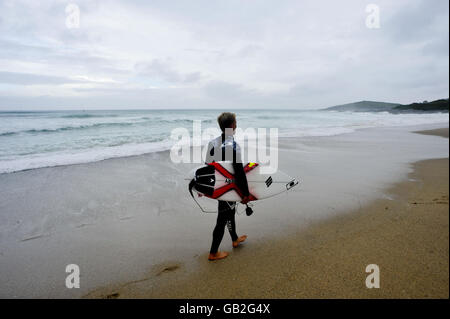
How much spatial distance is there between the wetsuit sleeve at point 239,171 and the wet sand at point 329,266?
909mm

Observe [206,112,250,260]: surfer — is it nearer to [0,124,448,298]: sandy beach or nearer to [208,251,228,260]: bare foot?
[208,251,228,260]: bare foot

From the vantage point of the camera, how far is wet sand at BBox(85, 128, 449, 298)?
220 centimetres

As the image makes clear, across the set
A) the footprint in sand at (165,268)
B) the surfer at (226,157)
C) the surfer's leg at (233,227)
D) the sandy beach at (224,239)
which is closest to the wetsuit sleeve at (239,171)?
the surfer at (226,157)

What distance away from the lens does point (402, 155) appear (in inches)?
294

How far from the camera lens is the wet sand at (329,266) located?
86.4 inches

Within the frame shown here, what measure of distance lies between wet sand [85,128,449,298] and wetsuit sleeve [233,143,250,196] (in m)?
0.91

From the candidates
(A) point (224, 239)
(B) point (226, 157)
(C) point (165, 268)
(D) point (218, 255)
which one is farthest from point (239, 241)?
(B) point (226, 157)

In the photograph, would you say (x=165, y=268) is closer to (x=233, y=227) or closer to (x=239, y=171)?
(x=233, y=227)

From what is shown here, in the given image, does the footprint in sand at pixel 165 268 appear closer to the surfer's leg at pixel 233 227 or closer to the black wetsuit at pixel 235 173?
the black wetsuit at pixel 235 173

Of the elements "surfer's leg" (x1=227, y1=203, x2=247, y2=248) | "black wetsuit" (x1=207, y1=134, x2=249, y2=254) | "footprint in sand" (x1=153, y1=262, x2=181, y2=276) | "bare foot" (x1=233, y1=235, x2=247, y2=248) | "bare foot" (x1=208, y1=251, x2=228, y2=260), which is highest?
"black wetsuit" (x1=207, y1=134, x2=249, y2=254)

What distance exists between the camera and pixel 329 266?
247 centimetres

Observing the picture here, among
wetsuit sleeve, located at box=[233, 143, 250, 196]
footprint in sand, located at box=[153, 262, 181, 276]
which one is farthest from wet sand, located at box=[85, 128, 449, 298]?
wetsuit sleeve, located at box=[233, 143, 250, 196]

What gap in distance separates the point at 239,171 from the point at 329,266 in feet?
4.80
